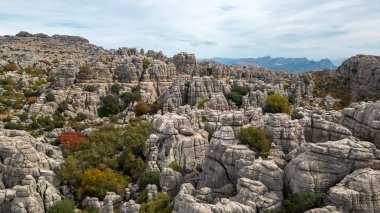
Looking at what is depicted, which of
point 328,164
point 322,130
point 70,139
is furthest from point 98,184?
point 322,130

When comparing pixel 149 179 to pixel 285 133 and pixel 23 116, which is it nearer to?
pixel 285 133

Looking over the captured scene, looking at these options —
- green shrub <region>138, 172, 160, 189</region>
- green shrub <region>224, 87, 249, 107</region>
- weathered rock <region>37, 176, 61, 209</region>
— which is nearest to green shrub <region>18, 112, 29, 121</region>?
weathered rock <region>37, 176, 61, 209</region>

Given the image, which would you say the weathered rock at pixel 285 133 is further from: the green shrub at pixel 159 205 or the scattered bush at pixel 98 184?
the scattered bush at pixel 98 184

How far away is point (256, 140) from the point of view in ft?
93.7

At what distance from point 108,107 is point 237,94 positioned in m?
23.0

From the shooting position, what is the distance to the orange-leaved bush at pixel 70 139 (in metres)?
42.3

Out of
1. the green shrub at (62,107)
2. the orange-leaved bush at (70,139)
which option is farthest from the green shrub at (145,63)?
Answer: the orange-leaved bush at (70,139)

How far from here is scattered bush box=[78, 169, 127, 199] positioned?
31.6m

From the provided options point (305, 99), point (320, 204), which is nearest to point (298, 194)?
point (320, 204)

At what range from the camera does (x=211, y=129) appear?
4009 centimetres

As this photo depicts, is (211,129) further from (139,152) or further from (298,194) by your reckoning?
(298,194)

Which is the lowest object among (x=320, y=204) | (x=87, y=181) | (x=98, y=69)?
(x=87, y=181)

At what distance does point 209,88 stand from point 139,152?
1209 inches

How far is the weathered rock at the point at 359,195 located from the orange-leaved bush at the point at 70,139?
29.7 m
